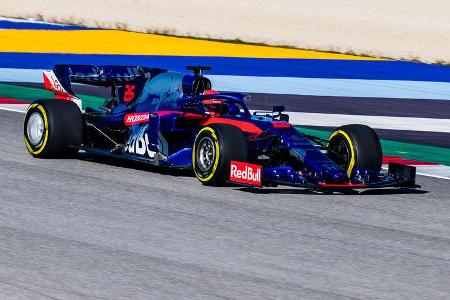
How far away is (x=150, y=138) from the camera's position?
11945mm

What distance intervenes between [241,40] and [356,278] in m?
18.0

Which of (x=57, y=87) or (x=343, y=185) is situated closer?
(x=343, y=185)

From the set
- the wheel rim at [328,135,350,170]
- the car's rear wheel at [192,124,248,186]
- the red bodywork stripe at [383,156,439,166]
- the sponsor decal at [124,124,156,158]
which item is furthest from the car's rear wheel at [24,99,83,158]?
the red bodywork stripe at [383,156,439,166]

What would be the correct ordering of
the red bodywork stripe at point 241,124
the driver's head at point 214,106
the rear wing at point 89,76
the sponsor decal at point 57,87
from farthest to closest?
the sponsor decal at point 57,87
the rear wing at point 89,76
the driver's head at point 214,106
the red bodywork stripe at point 241,124

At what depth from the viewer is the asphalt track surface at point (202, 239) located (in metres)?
7.74

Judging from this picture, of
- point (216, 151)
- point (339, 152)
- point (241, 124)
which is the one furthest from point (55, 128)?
point (339, 152)

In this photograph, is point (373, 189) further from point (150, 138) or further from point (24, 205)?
point (24, 205)

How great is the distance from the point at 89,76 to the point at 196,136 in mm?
2265

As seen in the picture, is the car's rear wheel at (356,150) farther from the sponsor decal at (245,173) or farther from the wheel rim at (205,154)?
the wheel rim at (205,154)

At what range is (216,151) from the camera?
1096 cm

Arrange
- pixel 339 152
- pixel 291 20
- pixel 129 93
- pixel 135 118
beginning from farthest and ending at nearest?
pixel 291 20 → pixel 129 93 → pixel 135 118 → pixel 339 152

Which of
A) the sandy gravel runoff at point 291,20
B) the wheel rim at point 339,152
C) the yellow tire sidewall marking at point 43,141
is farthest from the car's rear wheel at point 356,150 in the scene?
the sandy gravel runoff at point 291,20

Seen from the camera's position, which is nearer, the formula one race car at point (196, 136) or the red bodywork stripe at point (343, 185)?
the red bodywork stripe at point (343, 185)

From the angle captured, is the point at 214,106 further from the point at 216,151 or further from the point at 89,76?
the point at 89,76
